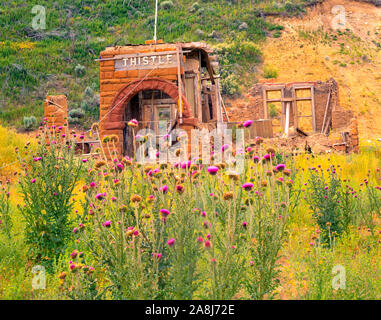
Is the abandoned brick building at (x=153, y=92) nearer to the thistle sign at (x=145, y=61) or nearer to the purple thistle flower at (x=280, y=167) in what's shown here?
the thistle sign at (x=145, y=61)

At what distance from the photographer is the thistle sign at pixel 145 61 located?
10906 millimetres

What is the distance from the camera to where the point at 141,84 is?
1101 centimetres


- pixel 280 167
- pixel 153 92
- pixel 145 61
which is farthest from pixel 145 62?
pixel 280 167

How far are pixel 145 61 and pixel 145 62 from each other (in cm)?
3

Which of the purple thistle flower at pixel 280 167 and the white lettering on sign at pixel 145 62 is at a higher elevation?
the white lettering on sign at pixel 145 62

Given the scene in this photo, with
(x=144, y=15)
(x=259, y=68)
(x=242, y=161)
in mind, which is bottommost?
(x=242, y=161)

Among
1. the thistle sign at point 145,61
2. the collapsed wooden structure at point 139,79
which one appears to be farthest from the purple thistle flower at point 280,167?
the thistle sign at point 145,61

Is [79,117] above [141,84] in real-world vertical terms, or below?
above

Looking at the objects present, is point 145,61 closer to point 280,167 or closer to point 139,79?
point 139,79

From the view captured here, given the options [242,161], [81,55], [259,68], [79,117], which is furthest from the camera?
[259,68]

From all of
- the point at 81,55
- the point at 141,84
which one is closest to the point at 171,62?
the point at 141,84
